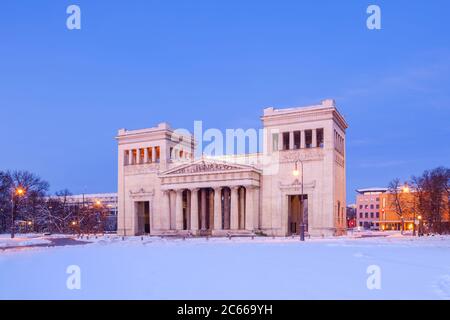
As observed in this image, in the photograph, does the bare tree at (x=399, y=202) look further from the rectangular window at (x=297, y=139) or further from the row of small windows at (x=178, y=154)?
the row of small windows at (x=178, y=154)

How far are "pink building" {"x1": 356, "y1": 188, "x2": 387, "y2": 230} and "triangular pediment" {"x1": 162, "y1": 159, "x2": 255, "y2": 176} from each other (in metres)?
99.0

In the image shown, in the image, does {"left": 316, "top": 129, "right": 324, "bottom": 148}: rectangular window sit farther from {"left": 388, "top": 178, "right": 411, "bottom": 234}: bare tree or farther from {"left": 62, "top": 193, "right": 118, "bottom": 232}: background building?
{"left": 62, "top": 193, "right": 118, "bottom": 232}: background building

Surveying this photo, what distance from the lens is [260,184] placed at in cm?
7581

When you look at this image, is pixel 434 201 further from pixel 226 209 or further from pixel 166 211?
pixel 166 211

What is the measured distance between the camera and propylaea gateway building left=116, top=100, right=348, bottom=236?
232 feet

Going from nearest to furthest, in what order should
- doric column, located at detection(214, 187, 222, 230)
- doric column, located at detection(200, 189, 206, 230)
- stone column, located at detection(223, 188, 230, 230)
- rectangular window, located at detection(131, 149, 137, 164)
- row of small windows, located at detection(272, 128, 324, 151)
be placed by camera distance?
row of small windows, located at detection(272, 128, 324, 151) < doric column, located at detection(214, 187, 222, 230) < doric column, located at detection(200, 189, 206, 230) < stone column, located at detection(223, 188, 230, 230) < rectangular window, located at detection(131, 149, 137, 164)

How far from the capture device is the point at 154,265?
23.9 metres

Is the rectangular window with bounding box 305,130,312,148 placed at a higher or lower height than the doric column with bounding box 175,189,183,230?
higher

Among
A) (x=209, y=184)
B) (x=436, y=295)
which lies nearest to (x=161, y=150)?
(x=209, y=184)

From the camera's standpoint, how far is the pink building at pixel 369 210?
161 metres

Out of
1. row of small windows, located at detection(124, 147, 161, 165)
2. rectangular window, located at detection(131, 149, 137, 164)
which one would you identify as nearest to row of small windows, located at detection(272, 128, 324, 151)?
row of small windows, located at detection(124, 147, 161, 165)

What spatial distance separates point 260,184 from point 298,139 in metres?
9.76

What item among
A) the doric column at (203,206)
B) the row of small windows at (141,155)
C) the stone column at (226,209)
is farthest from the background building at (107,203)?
the stone column at (226,209)
